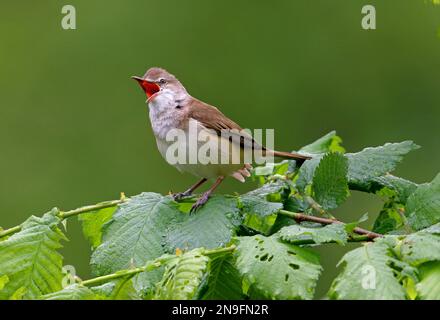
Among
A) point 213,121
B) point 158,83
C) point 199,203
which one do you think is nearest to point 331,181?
point 199,203

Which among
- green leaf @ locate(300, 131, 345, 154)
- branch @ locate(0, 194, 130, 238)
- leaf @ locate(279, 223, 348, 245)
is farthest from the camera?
green leaf @ locate(300, 131, 345, 154)

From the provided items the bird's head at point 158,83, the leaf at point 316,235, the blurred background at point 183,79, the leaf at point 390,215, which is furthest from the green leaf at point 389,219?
the blurred background at point 183,79

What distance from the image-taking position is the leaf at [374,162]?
103 inches

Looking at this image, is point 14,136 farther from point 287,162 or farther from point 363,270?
point 363,270

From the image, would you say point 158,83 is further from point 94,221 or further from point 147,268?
point 147,268

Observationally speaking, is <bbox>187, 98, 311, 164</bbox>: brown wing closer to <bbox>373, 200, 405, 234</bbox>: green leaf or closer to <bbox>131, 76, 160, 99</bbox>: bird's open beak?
<bbox>131, 76, 160, 99</bbox>: bird's open beak

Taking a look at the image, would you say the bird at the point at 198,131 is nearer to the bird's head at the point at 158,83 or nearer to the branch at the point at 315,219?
the bird's head at the point at 158,83

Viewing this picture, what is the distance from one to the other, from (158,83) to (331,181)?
1.76 meters

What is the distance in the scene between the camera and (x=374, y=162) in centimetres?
265

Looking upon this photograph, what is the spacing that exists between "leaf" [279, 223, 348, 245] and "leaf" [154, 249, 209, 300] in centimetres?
23

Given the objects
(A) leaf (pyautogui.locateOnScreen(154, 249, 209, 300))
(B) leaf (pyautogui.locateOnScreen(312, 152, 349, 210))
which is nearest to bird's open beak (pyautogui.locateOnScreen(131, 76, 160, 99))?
(B) leaf (pyautogui.locateOnScreen(312, 152, 349, 210))

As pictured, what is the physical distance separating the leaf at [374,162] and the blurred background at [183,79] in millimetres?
7298

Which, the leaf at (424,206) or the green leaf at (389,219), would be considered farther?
the green leaf at (389,219)

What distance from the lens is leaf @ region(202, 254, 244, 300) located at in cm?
225
